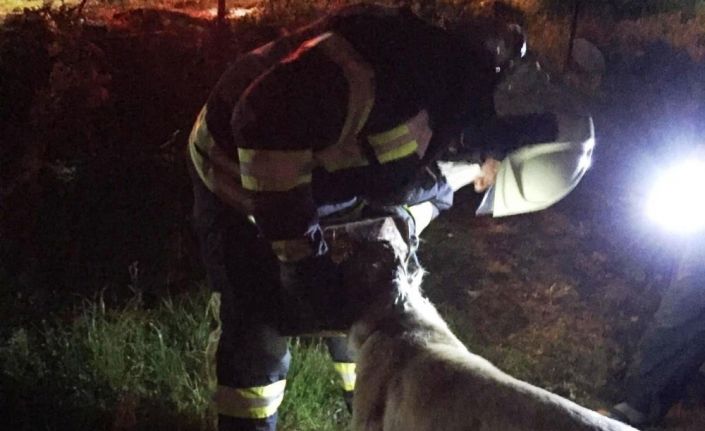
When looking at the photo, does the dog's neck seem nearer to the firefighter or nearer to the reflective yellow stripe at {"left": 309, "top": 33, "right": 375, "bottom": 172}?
the firefighter

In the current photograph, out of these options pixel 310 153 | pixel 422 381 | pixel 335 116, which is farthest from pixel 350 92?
pixel 422 381

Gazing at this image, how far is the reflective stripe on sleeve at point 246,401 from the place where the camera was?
283 centimetres

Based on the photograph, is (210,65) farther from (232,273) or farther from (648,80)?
(648,80)

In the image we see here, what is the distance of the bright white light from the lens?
149 inches

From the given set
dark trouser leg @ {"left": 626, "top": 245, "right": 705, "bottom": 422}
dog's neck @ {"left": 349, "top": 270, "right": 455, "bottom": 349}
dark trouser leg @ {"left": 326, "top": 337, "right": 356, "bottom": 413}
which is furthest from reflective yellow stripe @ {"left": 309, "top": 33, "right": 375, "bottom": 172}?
dark trouser leg @ {"left": 626, "top": 245, "right": 705, "bottom": 422}

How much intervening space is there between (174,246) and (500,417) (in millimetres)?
2926

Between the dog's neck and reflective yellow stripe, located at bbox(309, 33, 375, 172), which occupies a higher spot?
reflective yellow stripe, located at bbox(309, 33, 375, 172)

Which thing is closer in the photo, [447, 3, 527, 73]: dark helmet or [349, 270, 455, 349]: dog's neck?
[349, 270, 455, 349]: dog's neck

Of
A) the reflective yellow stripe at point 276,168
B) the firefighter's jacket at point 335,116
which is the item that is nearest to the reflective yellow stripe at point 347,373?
the firefighter's jacket at point 335,116

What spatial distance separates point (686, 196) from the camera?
3918 mm

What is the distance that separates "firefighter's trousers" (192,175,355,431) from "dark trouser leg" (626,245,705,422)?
70.0 inches

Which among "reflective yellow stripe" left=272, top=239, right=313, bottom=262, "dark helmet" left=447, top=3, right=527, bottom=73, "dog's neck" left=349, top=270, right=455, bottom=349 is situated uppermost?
"dark helmet" left=447, top=3, right=527, bottom=73

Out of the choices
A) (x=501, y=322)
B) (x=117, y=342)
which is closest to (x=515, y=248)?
(x=501, y=322)

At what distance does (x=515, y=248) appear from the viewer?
5770mm
